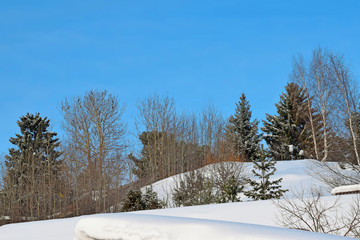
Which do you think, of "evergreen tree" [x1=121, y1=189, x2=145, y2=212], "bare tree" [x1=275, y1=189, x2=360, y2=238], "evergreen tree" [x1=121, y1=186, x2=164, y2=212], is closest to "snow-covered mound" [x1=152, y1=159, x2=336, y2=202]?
"evergreen tree" [x1=121, y1=186, x2=164, y2=212]

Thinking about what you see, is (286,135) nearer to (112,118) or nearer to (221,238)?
(112,118)

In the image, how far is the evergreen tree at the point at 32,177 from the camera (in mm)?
19000

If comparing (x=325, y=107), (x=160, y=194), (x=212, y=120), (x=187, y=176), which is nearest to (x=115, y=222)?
(x=187, y=176)

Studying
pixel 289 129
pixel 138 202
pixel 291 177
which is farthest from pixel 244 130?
pixel 138 202

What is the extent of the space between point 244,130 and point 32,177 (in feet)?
55.5

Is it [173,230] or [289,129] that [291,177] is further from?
[173,230]

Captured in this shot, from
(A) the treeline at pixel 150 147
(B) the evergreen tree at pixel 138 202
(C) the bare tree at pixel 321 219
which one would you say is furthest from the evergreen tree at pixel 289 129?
(C) the bare tree at pixel 321 219

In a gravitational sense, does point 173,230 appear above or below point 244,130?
below

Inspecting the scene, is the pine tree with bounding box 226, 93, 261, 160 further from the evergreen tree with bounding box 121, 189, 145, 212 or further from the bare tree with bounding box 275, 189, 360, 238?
the bare tree with bounding box 275, 189, 360, 238

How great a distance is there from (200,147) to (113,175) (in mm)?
5562

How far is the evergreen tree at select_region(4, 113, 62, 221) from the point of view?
19.0m

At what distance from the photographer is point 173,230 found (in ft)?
7.95

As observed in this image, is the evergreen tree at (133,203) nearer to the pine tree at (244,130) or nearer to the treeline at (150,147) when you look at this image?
the treeline at (150,147)

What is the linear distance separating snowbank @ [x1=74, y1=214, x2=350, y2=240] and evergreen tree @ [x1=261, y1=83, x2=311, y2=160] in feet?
83.7
